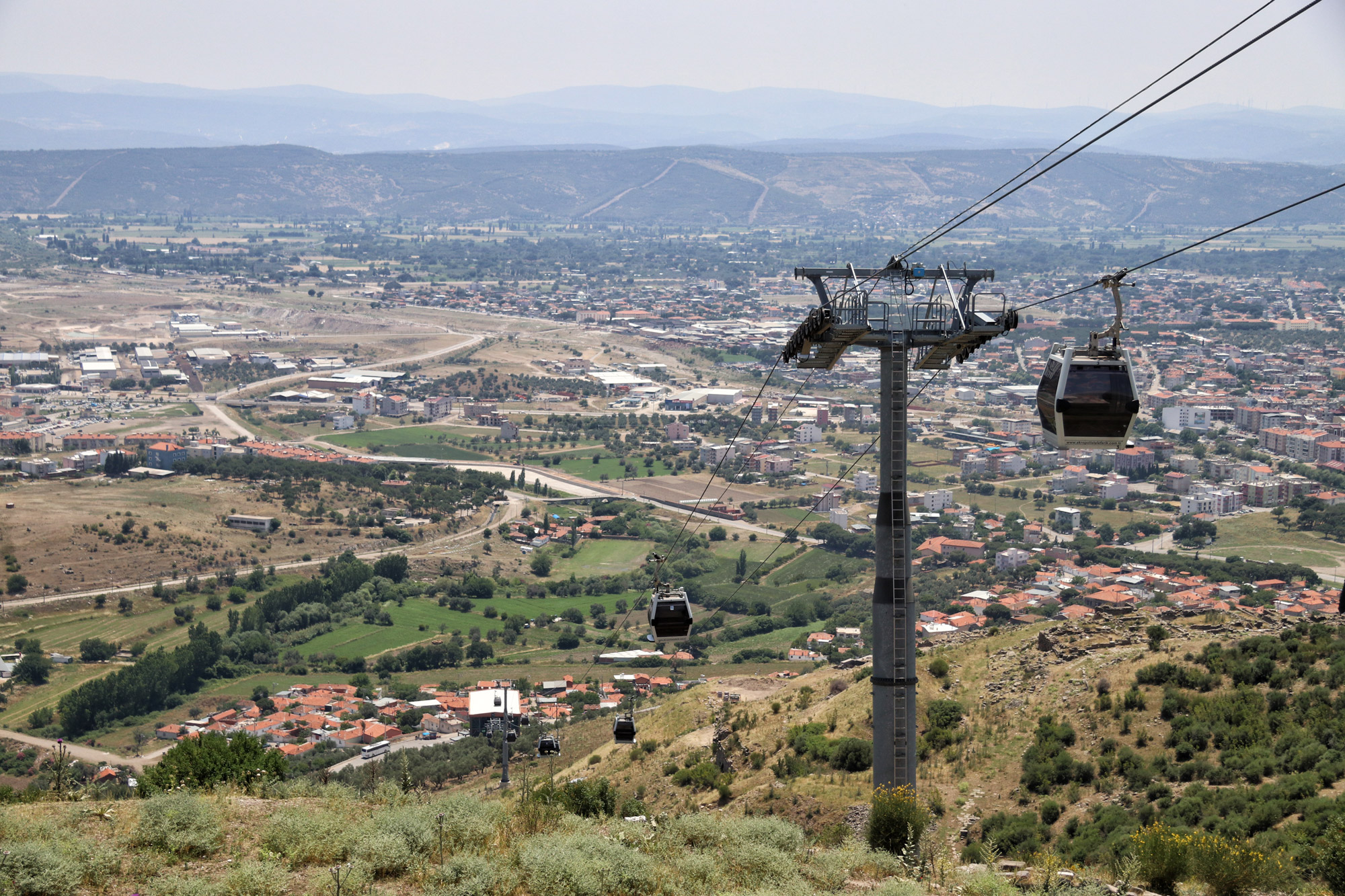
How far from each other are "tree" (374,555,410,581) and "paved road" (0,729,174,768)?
14.1m

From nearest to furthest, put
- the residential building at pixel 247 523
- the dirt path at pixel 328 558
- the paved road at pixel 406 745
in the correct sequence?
the paved road at pixel 406 745 → the dirt path at pixel 328 558 → the residential building at pixel 247 523

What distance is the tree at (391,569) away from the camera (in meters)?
41.0

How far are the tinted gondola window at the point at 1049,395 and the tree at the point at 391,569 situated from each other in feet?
116

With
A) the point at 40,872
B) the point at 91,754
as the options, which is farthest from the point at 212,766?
the point at 91,754

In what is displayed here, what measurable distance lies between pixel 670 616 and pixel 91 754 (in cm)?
2161

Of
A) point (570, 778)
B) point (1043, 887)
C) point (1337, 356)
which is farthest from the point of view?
point (1337, 356)

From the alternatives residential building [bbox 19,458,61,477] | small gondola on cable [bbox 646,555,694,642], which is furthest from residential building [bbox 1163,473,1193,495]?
residential building [bbox 19,458,61,477]

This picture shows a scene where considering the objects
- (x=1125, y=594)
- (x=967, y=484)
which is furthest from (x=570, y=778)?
(x=967, y=484)

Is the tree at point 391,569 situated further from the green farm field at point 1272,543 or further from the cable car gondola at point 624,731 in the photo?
the green farm field at point 1272,543

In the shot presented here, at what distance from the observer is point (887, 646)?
884cm

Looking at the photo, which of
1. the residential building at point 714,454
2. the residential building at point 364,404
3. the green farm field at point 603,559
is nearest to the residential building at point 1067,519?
the green farm field at point 603,559

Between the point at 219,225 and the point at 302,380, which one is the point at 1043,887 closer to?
the point at 302,380

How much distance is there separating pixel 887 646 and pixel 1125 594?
27.0 metres

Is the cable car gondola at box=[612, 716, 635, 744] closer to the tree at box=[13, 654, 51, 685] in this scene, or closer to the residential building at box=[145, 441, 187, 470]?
the tree at box=[13, 654, 51, 685]
